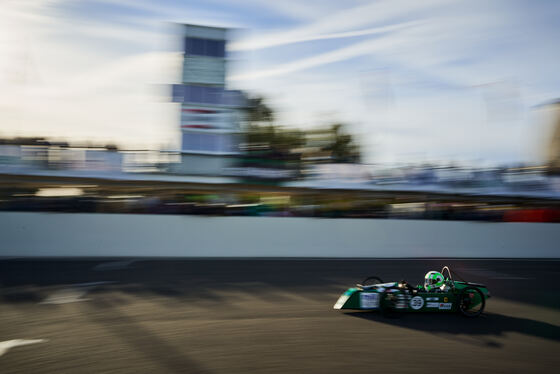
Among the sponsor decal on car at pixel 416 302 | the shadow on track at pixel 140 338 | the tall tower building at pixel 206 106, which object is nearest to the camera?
the shadow on track at pixel 140 338

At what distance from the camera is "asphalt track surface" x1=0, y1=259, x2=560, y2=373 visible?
16.5ft

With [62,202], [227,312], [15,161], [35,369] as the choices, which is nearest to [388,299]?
[227,312]

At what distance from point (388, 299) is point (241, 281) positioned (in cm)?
387

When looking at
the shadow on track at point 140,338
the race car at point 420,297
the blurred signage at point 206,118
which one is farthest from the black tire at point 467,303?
the blurred signage at point 206,118

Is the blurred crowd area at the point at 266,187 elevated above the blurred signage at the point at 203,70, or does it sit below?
below

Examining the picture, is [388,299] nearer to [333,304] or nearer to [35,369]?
[333,304]

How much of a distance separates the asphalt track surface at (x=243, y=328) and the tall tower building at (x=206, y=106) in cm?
575

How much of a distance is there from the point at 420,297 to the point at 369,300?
0.83 metres

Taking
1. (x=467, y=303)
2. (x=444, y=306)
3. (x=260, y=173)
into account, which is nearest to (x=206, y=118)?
(x=260, y=173)

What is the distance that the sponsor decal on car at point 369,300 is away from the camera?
23.4ft

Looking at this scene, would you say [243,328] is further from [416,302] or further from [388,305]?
[416,302]

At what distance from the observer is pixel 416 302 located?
7242 millimetres

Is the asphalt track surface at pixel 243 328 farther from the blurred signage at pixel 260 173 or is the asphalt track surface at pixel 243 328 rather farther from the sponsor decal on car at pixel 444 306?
the blurred signage at pixel 260 173

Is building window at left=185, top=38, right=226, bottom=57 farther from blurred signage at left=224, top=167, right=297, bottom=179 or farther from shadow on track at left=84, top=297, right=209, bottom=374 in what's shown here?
shadow on track at left=84, top=297, right=209, bottom=374
